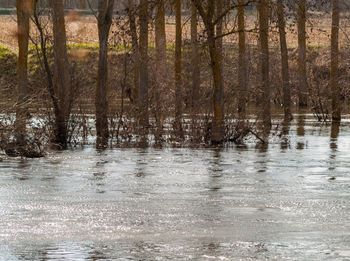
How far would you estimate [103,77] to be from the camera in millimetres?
28297

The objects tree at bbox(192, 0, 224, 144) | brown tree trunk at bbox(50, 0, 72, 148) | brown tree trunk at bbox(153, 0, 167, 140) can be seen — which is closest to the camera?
tree at bbox(192, 0, 224, 144)

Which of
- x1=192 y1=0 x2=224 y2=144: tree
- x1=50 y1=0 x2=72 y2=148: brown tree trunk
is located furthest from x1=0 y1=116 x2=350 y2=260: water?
x1=50 y1=0 x2=72 y2=148: brown tree trunk

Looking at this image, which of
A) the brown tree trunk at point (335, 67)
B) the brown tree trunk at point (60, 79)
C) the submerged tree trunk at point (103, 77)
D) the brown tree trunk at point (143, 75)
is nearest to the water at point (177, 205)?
the brown tree trunk at point (60, 79)

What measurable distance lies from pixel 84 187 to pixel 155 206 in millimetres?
2836

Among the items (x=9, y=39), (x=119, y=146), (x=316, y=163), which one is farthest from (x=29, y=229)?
(x=9, y=39)

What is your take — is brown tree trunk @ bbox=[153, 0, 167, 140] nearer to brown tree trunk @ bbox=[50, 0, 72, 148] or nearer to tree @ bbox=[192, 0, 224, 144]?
tree @ bbox=[192, 0, 224, 144]

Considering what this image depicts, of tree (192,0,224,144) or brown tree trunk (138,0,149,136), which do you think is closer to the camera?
tree (192,0,224,144)

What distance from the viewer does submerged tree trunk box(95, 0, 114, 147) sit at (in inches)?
1056

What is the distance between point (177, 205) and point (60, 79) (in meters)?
12.6

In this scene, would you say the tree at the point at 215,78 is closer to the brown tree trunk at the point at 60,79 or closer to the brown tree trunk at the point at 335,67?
the brown tree trunk at the point at 60,79

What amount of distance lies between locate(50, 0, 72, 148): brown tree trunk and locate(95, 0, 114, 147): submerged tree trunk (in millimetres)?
1078

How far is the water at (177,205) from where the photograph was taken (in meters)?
11.2

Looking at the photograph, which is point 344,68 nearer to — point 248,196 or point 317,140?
point 317,140

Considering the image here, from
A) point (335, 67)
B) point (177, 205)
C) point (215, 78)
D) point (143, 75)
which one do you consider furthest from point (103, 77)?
point (335, 67)
